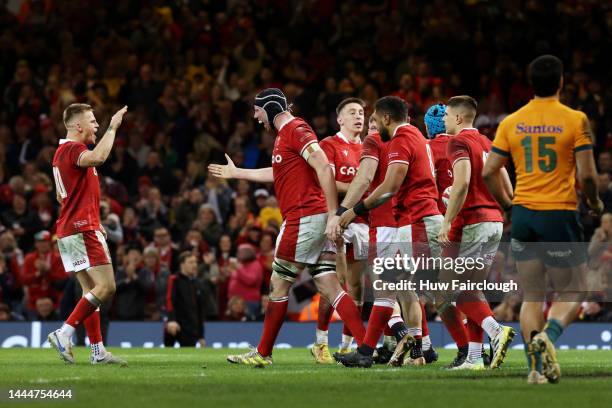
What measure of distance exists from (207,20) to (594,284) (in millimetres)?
11744

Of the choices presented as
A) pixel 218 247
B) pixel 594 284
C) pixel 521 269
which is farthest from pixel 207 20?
pixel 521 269

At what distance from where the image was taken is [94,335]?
40.4ft

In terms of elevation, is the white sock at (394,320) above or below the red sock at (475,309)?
below

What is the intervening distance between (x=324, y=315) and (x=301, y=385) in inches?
159

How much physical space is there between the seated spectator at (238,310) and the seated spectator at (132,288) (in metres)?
1.42

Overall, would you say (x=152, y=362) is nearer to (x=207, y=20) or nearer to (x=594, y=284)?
(x=594, y=284)

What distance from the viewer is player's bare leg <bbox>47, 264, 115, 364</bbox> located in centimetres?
1206

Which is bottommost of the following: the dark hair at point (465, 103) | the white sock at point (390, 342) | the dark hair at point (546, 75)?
the white sock at point (390, 342)

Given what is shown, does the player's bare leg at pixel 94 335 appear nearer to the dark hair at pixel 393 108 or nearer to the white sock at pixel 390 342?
the white sock at pixel 390 342

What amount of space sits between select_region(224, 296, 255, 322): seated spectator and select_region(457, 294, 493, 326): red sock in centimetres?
864

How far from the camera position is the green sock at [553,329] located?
888 centimetres

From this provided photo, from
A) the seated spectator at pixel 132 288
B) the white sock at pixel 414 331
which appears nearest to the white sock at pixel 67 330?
the white sock at pixel 414 331

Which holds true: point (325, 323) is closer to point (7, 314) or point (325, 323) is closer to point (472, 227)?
point (472, 227)

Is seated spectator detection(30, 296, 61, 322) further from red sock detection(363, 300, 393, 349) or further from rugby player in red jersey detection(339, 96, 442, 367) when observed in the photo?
red sock detection(363, 300, 393, 349)
